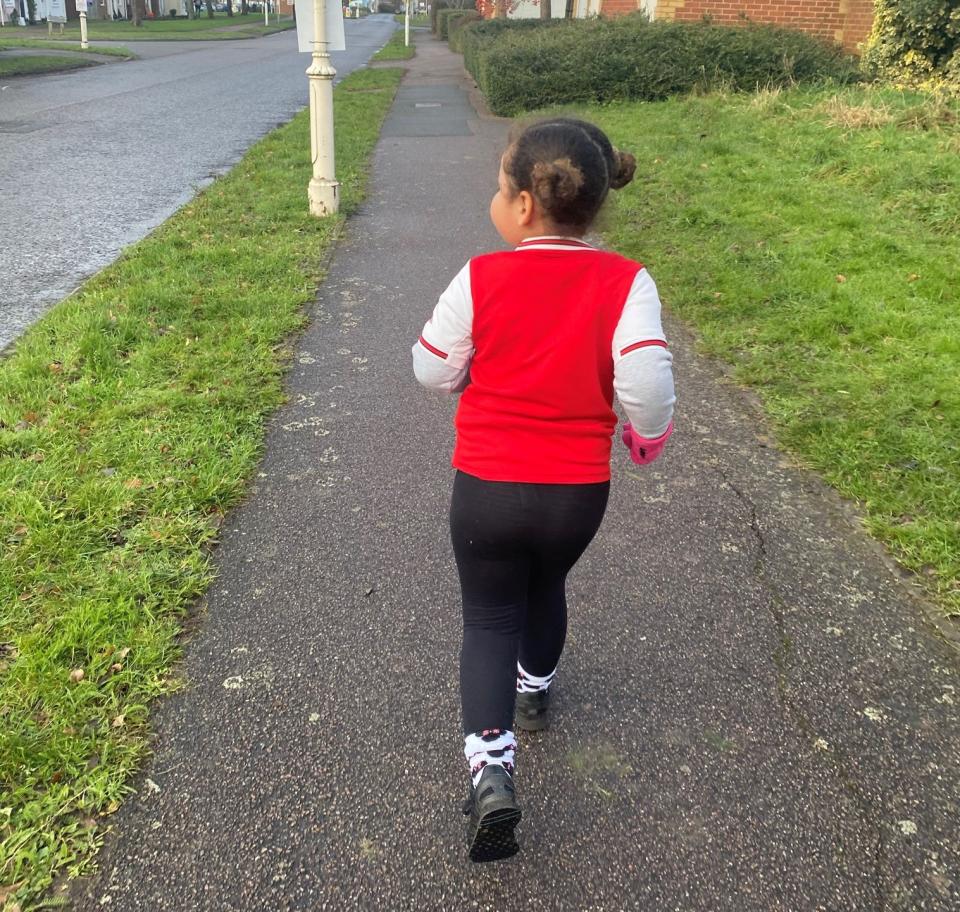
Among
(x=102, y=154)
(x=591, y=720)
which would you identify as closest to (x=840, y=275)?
(x=591, y=720)

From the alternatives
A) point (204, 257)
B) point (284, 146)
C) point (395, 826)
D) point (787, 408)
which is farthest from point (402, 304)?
point (284, 146)

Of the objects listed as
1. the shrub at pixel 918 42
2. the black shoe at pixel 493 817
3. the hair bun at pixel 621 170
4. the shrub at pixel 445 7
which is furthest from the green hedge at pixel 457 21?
the black shoe at pixel 493 817

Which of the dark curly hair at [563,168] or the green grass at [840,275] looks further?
the green grass at [840,275]

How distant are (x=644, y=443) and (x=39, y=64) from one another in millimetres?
26399

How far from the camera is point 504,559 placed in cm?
191

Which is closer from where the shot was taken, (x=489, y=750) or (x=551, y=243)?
(x=551, y=243)

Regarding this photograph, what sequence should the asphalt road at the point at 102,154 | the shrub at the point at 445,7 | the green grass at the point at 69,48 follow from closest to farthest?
the asphalt road at the point at 102,154 < the green grass at the point at 69,48 < the shrub at the point at 445,7

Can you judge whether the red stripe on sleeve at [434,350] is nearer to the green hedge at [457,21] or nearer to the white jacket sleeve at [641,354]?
the white jacket sleeve at [641,354]

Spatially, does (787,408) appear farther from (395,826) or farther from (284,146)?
(284,146)

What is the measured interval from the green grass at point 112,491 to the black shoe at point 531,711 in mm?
1032

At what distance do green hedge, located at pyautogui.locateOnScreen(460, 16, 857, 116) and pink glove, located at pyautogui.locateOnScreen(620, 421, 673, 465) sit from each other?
43.1 ft

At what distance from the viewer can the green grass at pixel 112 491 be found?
2121 mm

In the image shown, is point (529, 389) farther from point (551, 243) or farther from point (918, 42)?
point (918, 42)

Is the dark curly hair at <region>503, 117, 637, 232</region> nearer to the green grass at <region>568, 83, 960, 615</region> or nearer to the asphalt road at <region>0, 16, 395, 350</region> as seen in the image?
the green grass at <region>568, 83, 960, 615</region>
